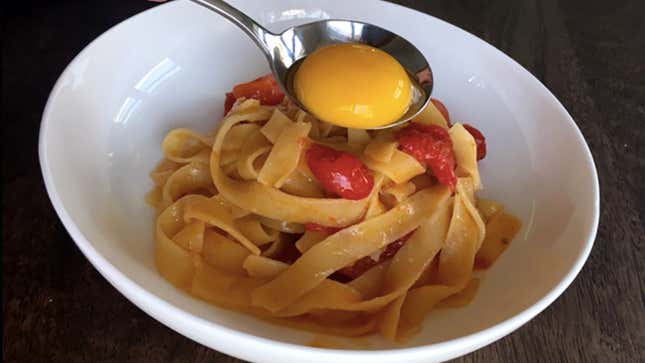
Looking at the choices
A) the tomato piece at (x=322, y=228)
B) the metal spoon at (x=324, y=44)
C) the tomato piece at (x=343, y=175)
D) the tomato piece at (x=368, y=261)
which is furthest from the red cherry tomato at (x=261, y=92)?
the tomato piece at (x=368, y=261)

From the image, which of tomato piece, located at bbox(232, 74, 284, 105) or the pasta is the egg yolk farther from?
tomato piece, located at bbox(232, 74, 284, 105)

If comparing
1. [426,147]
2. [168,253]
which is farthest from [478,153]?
[168,253]

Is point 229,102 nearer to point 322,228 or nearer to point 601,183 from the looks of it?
point 322,228

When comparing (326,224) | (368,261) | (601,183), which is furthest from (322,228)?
(601,183)

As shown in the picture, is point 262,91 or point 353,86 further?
point 262,91

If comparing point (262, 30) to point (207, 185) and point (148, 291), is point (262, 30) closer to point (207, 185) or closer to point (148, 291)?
point (207, 185)

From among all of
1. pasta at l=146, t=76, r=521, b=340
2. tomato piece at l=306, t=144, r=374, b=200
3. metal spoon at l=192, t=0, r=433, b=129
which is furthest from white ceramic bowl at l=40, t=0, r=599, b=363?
tomato piece at l=306, t=144, r=374, b=200
